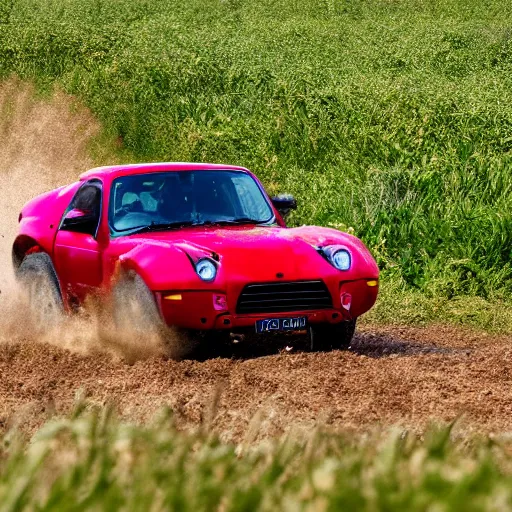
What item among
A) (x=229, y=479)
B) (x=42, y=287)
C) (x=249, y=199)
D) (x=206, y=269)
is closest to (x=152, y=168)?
(x=249, y=199)

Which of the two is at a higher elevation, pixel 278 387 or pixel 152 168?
pixel 152 168

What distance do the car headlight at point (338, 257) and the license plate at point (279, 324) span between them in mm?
549

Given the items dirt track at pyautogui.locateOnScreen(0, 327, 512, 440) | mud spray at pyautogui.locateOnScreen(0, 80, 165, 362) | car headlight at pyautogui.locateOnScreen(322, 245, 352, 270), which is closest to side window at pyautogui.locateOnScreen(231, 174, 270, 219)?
car headlight at pyautogui.locateOnScreen(322, 245, 352, 270)

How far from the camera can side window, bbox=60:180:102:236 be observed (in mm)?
10781

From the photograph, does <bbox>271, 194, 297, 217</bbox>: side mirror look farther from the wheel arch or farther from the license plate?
the wheel arch

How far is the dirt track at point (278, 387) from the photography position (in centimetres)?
748

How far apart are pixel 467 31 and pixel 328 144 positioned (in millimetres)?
14813

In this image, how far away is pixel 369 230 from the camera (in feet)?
53.4

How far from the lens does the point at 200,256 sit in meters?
9.57

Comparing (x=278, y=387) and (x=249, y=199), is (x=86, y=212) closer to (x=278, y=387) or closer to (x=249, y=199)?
(x=249, y=199)

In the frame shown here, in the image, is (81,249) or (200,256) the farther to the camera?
(81,249)

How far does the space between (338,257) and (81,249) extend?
87.2 inches

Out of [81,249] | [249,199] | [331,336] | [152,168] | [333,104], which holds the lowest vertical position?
[333,104]

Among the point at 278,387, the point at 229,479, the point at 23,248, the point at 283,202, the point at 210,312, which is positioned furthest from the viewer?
the point at 23,248
